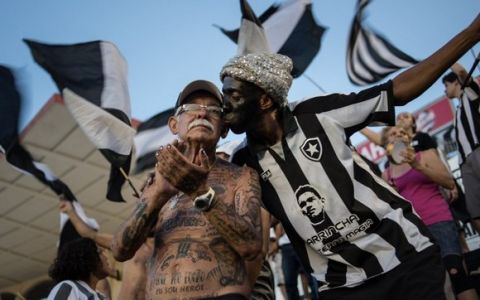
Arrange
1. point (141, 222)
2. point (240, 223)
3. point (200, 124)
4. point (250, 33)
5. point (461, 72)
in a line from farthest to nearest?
point (250, 33) < point (461, 72) < point (200, 124) < point (141, 222) < point (240, 223)

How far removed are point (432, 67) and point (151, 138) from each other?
4481 mm

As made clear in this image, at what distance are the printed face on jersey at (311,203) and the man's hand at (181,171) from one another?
745 millimetres

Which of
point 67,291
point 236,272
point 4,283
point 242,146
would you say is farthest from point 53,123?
→ point 4,283

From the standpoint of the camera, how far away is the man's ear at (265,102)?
2.82 metres

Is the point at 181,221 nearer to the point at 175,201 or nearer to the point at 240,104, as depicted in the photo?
the point at 175,201

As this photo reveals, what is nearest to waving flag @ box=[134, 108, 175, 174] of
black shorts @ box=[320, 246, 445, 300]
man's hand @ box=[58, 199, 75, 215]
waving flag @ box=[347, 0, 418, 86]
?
man's hand @ box=[58, 199, 75, 215]

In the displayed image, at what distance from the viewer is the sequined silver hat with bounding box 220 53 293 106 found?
279 cm

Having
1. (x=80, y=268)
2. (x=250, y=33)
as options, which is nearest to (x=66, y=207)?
(x=80, y=268)

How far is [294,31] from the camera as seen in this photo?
748 centimetres

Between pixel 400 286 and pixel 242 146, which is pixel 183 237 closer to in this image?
pixel 242 146

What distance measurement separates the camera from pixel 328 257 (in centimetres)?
263

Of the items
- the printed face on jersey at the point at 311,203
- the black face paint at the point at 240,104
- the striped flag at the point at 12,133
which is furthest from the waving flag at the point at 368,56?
the striped flag at the point at 12,133

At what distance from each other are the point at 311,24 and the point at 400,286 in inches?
224

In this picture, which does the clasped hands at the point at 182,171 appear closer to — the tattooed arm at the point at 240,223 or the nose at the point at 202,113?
the tattooed arm at the point at 240,223
